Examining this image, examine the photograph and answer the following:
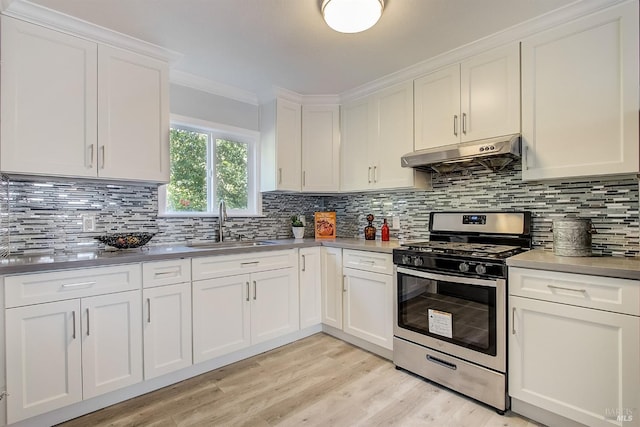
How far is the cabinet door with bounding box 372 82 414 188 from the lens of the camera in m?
2.64

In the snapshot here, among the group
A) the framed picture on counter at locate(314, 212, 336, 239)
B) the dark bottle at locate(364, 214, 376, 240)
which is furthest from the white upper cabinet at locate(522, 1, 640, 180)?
the framed picture on counter at locate(314, 212, 336, 239)

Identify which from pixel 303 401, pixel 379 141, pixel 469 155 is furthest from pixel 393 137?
pixel 303 401

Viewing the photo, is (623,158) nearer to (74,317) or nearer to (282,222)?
(282,222)

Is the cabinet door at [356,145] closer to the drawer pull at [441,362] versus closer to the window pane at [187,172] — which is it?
the window pane at [187,172]

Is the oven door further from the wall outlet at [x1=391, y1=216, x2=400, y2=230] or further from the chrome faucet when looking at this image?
the chrome faucet

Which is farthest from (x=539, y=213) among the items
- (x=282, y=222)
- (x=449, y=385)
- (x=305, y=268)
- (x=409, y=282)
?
(x=282, y=222)

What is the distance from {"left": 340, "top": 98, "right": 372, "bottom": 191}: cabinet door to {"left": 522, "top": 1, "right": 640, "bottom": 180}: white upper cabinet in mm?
1261

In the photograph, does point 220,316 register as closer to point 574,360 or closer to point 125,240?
point 125,240

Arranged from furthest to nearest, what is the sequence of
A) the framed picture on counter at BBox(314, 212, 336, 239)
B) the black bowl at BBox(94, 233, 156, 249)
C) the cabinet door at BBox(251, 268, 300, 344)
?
the framed picture on counter at BBox(314, 212, 336, 239) → the cabinet door at BBox(251, 268, 300, 344) → the black bowl at BBox(94, 233, 156, 249)

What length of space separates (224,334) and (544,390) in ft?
6.49

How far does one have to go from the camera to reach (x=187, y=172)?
110 inches

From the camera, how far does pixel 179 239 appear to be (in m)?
2.66

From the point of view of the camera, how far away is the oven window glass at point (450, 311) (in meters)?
1.87

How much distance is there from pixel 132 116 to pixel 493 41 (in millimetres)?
2459
